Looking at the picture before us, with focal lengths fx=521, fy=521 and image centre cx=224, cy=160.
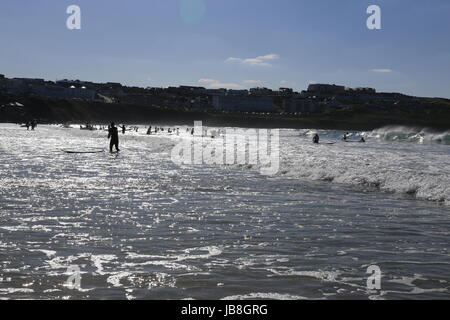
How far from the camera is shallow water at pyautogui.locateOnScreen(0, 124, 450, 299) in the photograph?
6.55m

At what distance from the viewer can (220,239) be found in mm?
9328

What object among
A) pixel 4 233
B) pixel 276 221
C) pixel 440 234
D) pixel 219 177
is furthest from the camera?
pixel 219 177

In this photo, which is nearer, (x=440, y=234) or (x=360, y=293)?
(x=360, y=293)

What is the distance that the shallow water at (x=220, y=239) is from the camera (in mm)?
6551

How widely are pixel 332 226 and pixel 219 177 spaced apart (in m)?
10.4

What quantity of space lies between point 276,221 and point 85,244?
4.30 meters

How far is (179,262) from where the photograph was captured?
7.66 m

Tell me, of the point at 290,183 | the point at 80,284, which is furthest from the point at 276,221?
the point at 290,183

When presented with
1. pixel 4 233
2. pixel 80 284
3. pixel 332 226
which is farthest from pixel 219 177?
pixel 80 284
